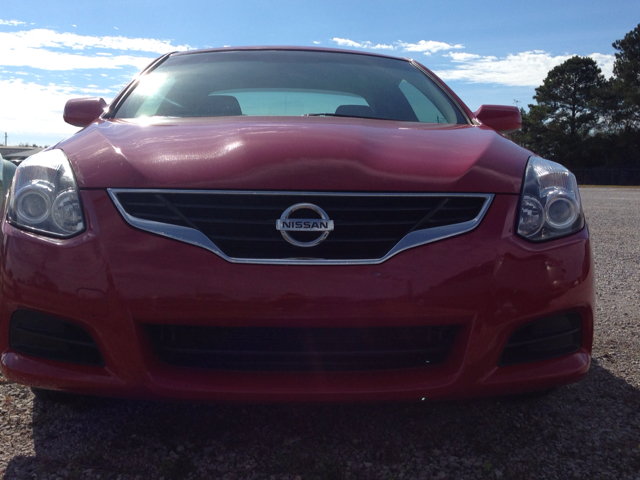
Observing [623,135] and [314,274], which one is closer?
[314,274]

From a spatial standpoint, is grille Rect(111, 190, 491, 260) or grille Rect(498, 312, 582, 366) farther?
grille Rect(498, 312, 582, 366)

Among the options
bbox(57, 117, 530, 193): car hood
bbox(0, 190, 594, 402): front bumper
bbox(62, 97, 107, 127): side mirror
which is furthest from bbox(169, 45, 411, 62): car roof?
bbox(0, 190, 594, 402): front bumper

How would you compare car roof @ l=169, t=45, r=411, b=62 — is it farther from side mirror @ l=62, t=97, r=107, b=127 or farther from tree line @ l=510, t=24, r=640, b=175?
tree line @ l=510, t=24, r=640, b=175

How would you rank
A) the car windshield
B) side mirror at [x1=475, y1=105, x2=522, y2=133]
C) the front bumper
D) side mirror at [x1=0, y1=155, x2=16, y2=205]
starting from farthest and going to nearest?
1. side mirror at [x1=0, y1=155, x2=16, y2=205]
2. side mirror at [x1=475, y1=105, x2=522, y2=133]
3. the car windshield
4. the front bumper

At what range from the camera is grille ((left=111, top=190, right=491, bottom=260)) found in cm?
168

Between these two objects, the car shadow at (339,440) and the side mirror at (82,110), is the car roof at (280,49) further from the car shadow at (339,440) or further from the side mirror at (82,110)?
the car shadow at (339,440)

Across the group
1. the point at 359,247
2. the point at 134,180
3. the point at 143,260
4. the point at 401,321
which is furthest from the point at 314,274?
the point at 134,180

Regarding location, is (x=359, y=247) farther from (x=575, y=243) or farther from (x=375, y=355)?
(x=575, y=243)

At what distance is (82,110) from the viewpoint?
276cm

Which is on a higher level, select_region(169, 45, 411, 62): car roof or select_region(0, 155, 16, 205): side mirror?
select_region(169, 45, 411, 62): car roof

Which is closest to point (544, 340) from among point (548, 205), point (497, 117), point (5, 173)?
point (548, 205)

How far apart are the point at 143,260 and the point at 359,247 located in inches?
22.5

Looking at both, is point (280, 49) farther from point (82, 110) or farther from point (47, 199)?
point (47, 199)

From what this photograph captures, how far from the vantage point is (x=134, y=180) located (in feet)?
5.75
